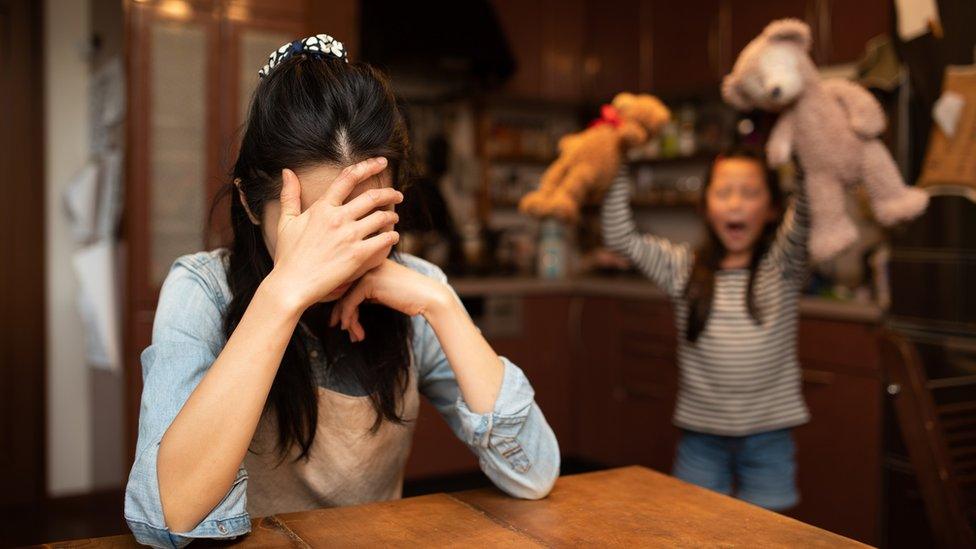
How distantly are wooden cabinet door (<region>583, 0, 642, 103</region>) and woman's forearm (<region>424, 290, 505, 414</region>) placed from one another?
10.3 feet

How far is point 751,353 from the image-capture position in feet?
6.61

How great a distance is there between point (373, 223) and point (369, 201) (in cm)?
3

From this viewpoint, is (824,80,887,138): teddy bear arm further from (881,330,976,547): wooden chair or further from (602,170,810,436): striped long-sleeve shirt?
(881,330,976,547): wooden chair

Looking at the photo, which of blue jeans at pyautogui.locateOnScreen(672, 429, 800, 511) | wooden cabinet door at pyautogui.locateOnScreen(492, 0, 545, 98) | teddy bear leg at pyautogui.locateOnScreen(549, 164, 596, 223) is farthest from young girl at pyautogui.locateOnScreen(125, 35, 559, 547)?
wooden cabinet door at pyautogui.locateOnScreen(492, 0, 545, 98)

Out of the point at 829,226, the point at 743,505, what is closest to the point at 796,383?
the point at 829,226

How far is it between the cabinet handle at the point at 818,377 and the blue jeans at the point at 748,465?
2.54ft

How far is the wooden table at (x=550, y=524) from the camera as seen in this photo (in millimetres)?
888

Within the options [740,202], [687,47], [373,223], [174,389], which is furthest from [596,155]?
[687,47]

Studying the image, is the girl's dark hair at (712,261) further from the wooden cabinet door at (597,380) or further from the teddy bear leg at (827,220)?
the wooden cabinet door at (597,380)

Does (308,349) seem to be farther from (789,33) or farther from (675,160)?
(675,160)

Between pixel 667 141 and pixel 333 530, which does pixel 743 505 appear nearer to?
pixel 333 530

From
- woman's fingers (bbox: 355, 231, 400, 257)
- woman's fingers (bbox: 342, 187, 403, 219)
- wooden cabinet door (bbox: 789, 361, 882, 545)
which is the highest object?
woman's fingers (bbox: 342, 187, 403, 219)

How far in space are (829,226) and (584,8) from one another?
8.80 feet

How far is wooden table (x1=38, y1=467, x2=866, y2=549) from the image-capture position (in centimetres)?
89
